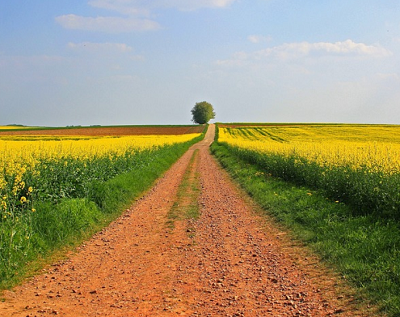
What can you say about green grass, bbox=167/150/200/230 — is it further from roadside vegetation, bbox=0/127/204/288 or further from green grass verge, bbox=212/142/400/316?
green grass verge, bbox=212/142/400/316

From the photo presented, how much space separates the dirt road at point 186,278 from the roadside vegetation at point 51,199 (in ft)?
2.00

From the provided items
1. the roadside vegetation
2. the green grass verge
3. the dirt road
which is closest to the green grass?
the dirt road

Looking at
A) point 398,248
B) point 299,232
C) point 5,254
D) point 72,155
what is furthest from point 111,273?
point 72,155

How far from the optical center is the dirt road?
5.12 meters

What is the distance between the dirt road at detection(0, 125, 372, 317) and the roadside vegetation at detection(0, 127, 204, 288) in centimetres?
61

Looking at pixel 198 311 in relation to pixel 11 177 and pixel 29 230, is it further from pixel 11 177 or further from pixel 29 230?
pixel 11 177

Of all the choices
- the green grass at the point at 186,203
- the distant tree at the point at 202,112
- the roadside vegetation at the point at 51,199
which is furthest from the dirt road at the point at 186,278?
the distant tree at the point at 202,112

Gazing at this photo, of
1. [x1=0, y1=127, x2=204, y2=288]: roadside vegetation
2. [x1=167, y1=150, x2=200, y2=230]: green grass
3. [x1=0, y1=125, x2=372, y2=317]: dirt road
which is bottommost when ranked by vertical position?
[x1=0, y1=125, x2=372, y2=317]: dirt road

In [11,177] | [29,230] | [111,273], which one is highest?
[11,177]

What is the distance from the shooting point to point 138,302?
17.4ft

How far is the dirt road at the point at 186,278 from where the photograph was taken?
5.12 meters

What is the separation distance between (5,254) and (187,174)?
49.3 feet

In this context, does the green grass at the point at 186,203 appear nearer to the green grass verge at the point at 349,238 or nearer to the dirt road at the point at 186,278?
the dirt road at the point at 186,278

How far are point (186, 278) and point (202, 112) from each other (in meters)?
146
